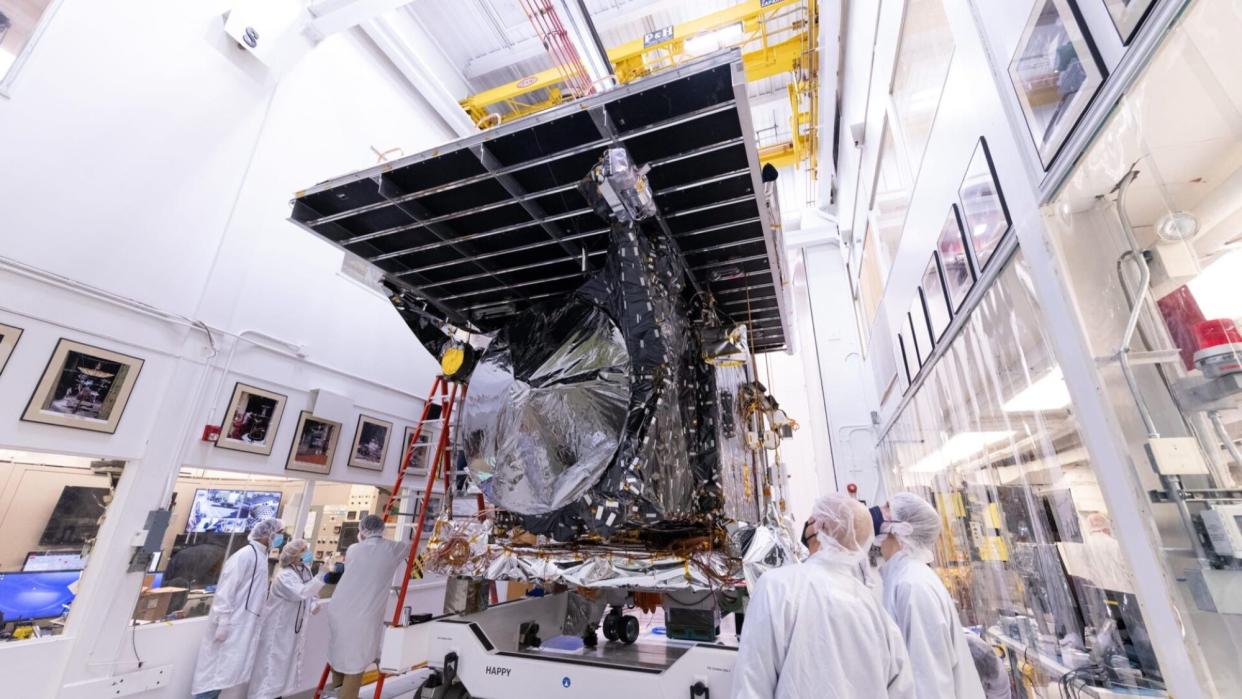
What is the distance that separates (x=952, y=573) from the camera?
3205 millimetres

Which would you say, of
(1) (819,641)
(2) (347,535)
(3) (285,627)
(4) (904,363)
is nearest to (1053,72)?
(1) (819,641)

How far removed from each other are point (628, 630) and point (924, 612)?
1834mm

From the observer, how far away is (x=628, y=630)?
3.31 m

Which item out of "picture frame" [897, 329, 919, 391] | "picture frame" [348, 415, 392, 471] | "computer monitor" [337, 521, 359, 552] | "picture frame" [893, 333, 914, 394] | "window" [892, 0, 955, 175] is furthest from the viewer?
"picture frame" [348, 415, 392, 471]

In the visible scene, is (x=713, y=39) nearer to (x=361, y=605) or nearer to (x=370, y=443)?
(x=370, y=443)

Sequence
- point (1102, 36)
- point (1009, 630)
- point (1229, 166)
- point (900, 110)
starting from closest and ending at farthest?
point (1229, 166), point (1102, 36), point (1009, 630), point (900, 110)

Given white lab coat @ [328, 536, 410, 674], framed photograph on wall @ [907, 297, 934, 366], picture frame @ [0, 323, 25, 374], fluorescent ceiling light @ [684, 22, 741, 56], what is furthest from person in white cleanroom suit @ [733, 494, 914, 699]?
fluorescent ceiling light @ [684, 22, 741, 56]

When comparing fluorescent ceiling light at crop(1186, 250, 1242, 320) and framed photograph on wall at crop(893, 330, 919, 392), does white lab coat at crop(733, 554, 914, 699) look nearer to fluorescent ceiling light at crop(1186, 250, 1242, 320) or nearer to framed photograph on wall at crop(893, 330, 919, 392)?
fluorescent ceiling light at crop(1186, 250, 1242, 320)

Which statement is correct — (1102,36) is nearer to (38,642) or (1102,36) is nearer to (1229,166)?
(1229,166)

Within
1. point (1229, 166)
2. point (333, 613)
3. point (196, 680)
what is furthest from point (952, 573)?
point (196, 680)

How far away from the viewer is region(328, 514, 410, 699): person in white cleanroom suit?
3922mm

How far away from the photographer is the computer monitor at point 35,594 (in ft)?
10.5

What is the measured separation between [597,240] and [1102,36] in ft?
8.14

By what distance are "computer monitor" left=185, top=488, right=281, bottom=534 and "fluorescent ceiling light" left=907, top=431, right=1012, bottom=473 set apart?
5751 millimetres
